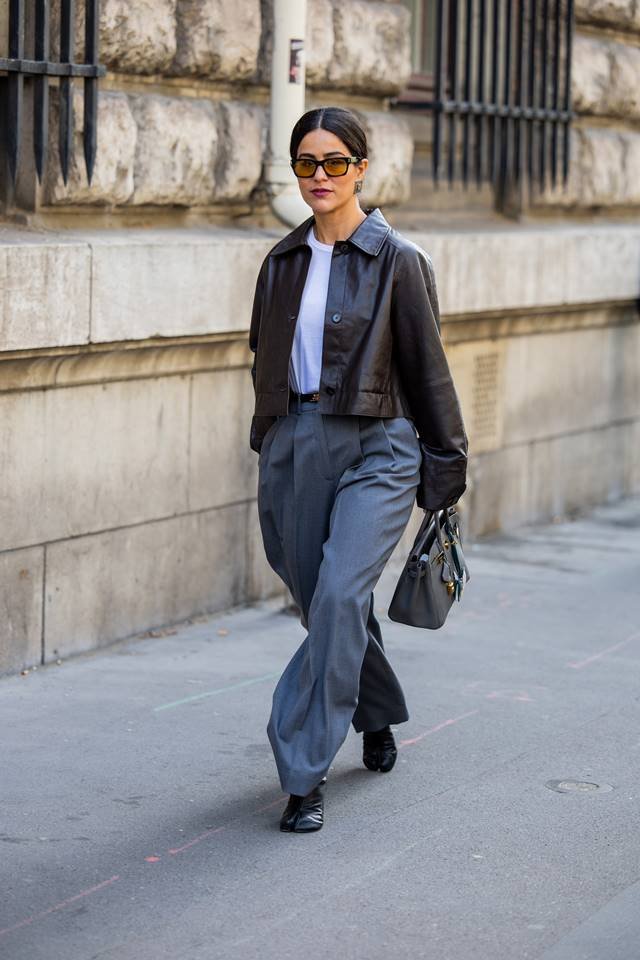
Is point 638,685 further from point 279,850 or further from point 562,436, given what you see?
point 562,436

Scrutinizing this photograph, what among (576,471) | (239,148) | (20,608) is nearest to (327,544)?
(20,608)

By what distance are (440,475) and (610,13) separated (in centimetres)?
597

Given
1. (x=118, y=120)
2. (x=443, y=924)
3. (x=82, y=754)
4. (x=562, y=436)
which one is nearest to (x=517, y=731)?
(x=82, y=754)

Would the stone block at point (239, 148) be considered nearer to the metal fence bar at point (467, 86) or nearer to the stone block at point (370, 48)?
the stone block at point (370, 48)

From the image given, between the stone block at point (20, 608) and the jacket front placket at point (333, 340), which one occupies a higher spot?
the jacket front placket at point (333, 340)

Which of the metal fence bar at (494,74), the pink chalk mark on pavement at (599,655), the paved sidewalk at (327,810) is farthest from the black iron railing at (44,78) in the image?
the metal fence bar at (494,74)

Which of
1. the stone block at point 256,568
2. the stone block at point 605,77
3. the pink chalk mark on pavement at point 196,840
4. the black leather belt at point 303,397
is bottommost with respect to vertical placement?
the pink chalk mark on pavement at point 196,840

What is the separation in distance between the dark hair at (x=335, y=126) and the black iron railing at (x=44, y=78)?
162cm

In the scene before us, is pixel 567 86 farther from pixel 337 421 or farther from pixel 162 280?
pixel 337 421

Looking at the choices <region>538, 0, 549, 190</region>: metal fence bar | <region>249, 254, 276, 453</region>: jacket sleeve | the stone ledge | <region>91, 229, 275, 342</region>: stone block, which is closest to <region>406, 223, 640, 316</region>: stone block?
the stone ledge

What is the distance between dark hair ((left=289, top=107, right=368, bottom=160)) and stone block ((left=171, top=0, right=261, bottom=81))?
232 centimetres

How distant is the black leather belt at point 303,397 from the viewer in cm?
468

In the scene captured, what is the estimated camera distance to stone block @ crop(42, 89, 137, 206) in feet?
20.4

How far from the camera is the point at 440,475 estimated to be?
4.80 meters
